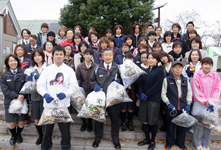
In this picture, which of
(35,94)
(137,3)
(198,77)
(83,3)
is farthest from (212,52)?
(35,94)

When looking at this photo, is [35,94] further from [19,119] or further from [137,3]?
[137,3]

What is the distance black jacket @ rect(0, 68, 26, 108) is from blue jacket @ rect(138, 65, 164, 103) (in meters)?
2.88

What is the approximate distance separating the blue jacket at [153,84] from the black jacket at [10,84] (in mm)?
2883

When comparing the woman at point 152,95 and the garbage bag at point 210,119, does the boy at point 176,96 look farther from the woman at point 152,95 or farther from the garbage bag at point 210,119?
the garbage bag at point 210,119

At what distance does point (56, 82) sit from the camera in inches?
122

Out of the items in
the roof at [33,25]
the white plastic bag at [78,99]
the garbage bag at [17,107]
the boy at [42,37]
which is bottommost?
the garbage bag at [17,107]

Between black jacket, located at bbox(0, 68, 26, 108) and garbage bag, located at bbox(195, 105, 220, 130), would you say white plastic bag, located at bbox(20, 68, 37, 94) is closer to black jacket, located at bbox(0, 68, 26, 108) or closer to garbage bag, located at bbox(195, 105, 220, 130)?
black jacket, located at bbox(0, 68, 26, 108)

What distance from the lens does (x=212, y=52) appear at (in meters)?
10.5

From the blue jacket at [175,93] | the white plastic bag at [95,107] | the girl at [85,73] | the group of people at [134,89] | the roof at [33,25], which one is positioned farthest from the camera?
the roof at [33,25]

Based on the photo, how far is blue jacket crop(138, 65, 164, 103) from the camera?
340 cm

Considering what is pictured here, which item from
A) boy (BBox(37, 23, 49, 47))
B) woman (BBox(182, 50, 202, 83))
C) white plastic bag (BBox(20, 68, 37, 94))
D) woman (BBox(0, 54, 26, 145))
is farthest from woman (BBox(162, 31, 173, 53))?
boy (BBox(37, 23, 49, 47))

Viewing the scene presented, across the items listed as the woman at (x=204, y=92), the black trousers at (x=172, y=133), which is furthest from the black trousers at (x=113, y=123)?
the woman at (x=204, y=92)

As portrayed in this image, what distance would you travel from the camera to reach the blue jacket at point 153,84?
11.1 ft

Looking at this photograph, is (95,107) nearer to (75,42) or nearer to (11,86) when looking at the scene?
(11,86)
